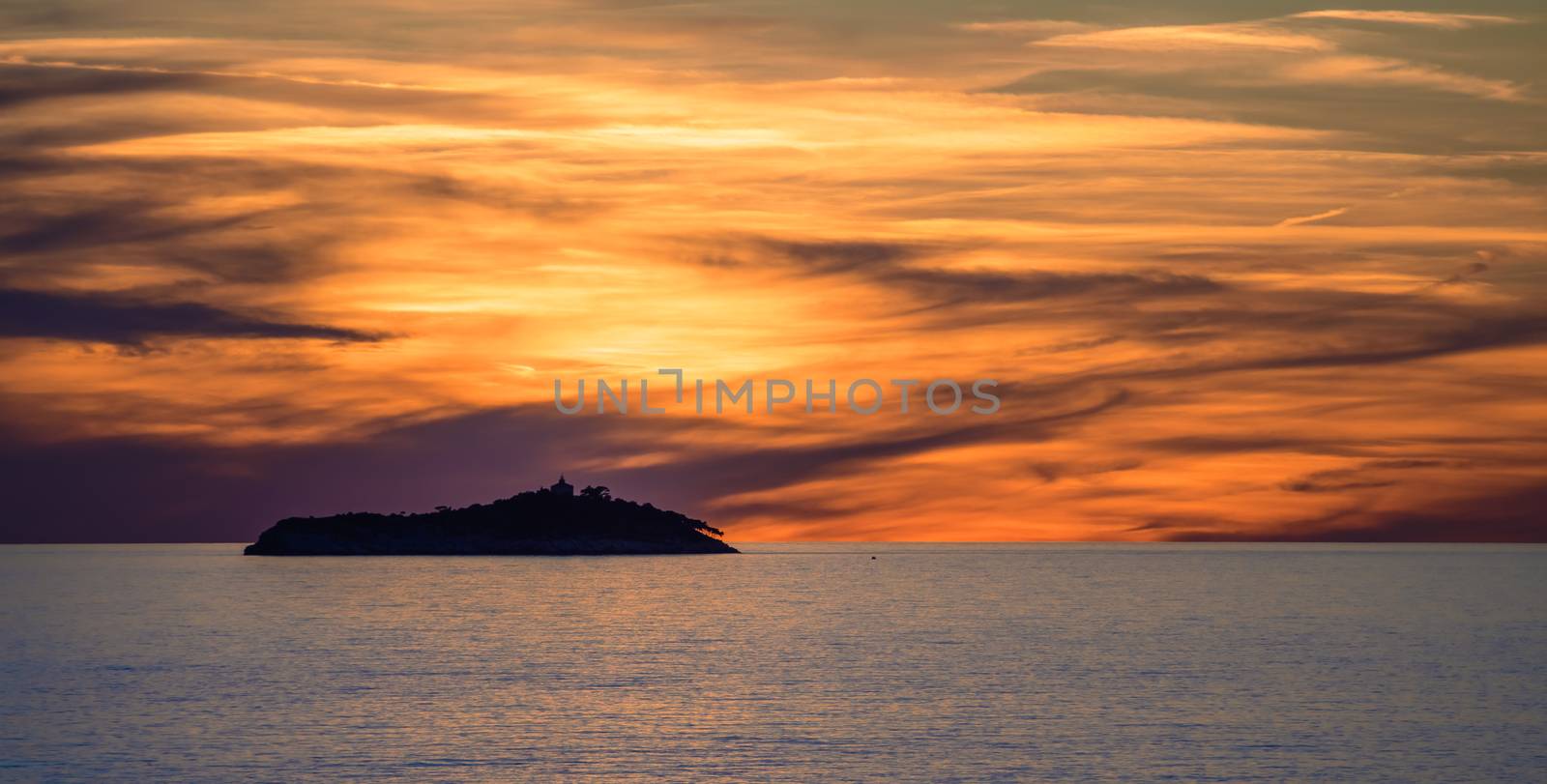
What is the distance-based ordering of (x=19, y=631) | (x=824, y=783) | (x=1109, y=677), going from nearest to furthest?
(x=824, y=783) < (x=1109, y=677) < (x=19, y=631)

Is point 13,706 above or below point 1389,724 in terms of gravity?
above

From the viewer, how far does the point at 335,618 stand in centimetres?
13512

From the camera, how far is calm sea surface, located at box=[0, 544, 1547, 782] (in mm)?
55562

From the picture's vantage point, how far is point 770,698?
2894 inches

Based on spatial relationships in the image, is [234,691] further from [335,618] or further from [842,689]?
[335,618]

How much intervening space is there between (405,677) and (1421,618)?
98657 mm

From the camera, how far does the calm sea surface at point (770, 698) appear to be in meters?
55.6

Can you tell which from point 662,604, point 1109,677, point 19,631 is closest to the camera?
point 1109,677

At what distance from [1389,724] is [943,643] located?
43.3 metres

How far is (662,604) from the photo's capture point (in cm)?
16438

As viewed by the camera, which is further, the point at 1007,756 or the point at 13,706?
the point at 13,706

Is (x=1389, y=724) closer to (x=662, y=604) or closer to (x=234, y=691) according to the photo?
(x=234, y=691)

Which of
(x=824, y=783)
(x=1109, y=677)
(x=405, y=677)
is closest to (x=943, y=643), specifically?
(x=1109, y=677)

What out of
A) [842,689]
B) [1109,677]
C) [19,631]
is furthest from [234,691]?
[19,631]
